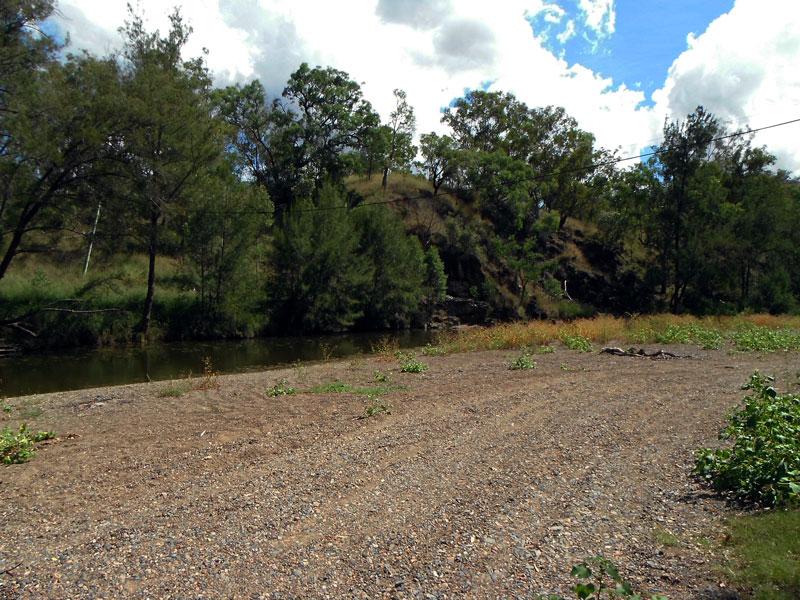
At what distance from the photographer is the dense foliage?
23.1 metres

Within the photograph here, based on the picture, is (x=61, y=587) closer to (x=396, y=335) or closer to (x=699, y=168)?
(x=396, y=335)

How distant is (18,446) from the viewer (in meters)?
8.12

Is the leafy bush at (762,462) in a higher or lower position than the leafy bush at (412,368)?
higher

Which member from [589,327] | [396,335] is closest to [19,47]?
[589,327]

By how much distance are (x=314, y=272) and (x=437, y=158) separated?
2464 cm

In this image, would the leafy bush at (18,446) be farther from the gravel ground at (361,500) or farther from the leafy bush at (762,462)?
the leafy bush at (762,462)

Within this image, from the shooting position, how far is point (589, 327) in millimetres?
25078

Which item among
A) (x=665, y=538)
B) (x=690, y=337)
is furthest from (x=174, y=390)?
(x=690, y=337)

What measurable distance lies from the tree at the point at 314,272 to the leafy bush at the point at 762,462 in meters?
33.8

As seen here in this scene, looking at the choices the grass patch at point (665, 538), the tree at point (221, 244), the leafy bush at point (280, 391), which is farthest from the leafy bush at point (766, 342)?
the tree at point (221, 244)

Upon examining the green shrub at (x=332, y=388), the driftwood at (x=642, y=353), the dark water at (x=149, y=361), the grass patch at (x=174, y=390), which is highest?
the driftwood at (x=642, y=353)

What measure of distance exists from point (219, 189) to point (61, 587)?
3310cm

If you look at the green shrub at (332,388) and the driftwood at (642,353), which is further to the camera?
the driftwood at (642,353)

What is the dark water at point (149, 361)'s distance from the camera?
67.3 feet
